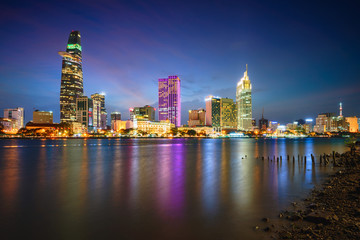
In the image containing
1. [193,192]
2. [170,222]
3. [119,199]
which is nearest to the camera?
[170,222]

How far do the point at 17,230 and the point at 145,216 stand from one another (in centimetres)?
623

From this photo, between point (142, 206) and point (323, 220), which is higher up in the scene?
point (323, 220)

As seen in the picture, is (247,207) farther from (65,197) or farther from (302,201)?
(65,197)

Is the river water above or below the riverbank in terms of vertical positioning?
below

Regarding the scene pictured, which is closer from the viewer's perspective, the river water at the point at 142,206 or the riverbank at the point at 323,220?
the riverbank at the point at 323,220

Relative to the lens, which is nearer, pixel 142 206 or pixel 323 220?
pixel 323 220

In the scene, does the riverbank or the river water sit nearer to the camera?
the riverbank

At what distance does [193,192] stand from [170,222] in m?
6.60

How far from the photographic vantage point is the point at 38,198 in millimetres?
16453

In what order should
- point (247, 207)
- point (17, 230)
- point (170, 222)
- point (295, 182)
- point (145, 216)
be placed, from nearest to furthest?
Answer: 1. point (17, 230)
2. point (170, 222)
3. point (145, 216)
4. point (247, 207)
5. point (295, 182)

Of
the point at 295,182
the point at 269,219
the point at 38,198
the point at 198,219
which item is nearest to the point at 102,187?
the point at 38,198

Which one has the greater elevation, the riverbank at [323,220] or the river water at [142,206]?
the riverbank at [323,220]

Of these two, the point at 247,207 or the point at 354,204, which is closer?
the point at 354,204

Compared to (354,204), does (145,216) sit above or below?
below
